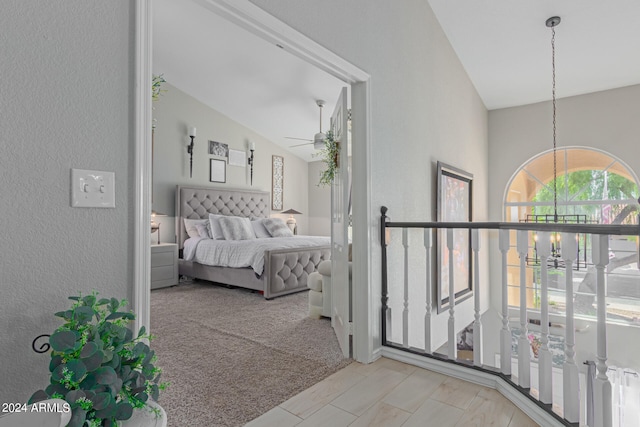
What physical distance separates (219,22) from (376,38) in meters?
2.09

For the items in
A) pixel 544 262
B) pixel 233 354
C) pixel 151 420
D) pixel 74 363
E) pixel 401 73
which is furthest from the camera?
pixel 401 73

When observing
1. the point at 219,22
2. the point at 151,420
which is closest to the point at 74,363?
the point at 151,420

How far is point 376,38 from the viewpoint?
269cm

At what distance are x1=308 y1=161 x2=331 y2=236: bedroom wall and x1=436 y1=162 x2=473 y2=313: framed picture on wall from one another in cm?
334

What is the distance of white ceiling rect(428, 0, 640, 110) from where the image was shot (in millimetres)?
3432

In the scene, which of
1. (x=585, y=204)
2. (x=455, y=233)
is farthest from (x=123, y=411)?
(x=585, y=204)

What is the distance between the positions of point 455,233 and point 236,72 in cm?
358

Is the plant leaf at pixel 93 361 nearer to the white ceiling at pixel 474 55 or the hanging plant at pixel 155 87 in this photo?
the hanging plant at pixel 155 87

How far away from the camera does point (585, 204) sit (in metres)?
5.03

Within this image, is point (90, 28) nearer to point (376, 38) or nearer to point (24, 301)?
point (24, 301)

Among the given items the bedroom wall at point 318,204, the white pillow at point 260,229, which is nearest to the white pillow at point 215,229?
the white pillow at point 260,229

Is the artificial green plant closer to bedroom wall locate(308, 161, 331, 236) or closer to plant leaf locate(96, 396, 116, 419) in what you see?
plant leaf locate(96, 396, 116, 419)

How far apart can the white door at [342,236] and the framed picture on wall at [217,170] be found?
12.4ft

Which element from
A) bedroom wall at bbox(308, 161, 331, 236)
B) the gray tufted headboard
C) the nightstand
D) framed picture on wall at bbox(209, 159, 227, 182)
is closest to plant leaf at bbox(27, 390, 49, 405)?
the nightstand
